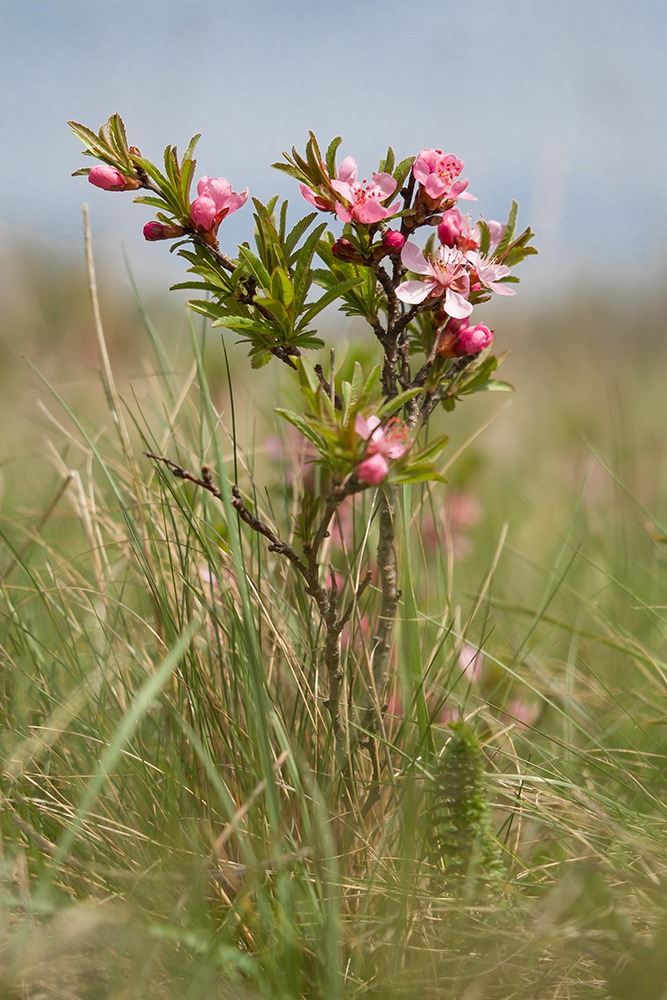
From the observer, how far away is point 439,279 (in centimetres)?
98

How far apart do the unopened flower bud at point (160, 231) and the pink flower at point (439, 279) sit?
300mm

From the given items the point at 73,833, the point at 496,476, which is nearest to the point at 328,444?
the point at 73,833

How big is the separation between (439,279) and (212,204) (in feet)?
1.02

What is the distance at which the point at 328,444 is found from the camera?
0.85m

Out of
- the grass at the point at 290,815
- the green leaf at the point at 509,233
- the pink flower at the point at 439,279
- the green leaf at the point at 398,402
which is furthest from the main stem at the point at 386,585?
the green leaf at the point at 509,233

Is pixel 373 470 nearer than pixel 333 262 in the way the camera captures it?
Yes

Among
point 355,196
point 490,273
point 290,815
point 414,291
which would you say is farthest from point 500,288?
point 290,815

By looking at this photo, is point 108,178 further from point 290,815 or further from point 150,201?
point 290,815

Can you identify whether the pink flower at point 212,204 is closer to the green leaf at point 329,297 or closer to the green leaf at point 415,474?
the green leaf at point 329,297

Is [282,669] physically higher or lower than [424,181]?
lower

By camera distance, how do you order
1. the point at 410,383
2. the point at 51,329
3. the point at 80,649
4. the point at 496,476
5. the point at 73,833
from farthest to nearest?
1. the point at 51,329
2. the point at 496,476
3. the point at 80,649
4. the point at 410,383
5. the point at 73,833

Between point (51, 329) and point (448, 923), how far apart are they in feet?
21.9

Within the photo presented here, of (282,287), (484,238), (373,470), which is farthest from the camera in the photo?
(484,238)

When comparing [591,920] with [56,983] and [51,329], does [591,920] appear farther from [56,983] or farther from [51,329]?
[51,329]
